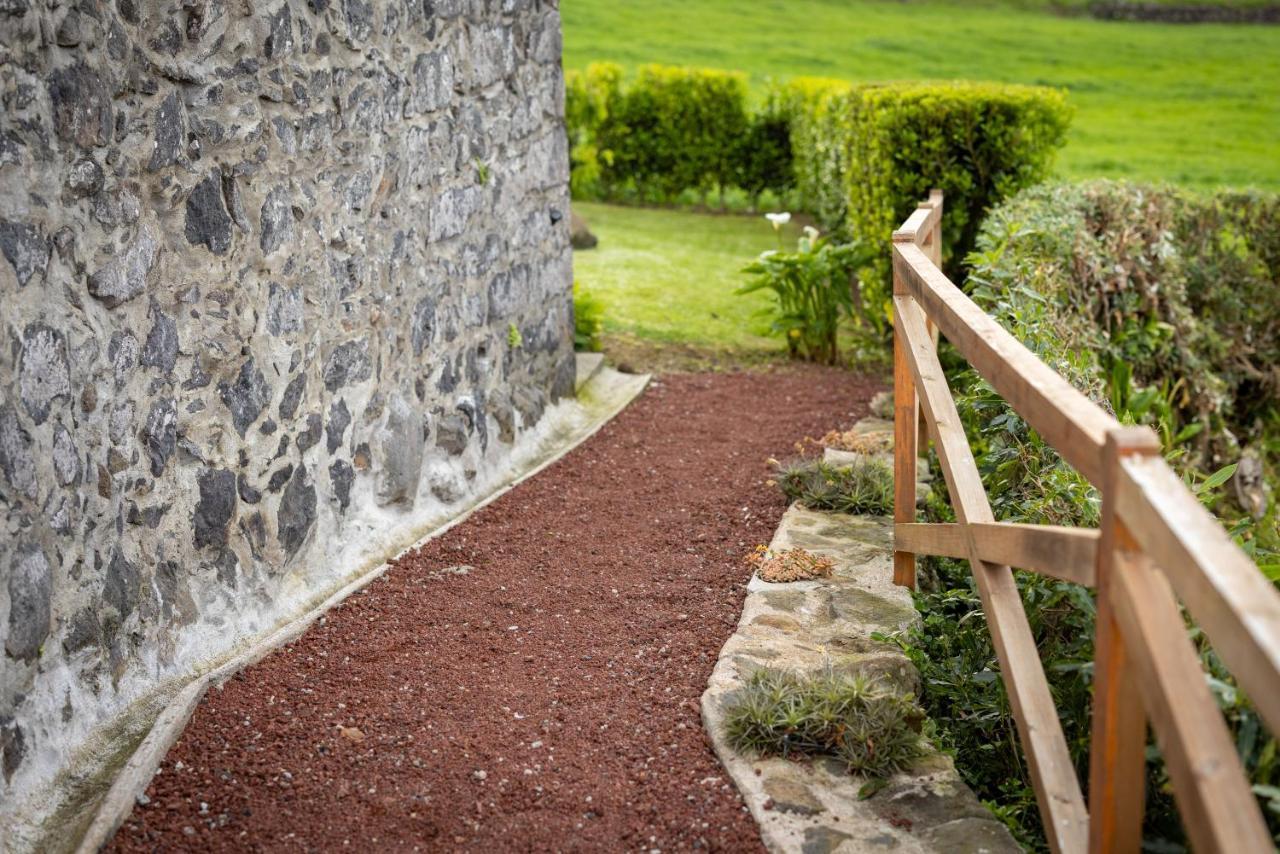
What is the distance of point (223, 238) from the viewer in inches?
137

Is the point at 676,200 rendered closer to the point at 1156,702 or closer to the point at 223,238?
the point at 223,238

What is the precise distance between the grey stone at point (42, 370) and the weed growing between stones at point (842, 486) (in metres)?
2.99

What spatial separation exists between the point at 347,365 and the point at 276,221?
641mm

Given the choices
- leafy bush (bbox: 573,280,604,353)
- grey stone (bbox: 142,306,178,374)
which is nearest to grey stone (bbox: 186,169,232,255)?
grey stone (bbox: 142,306,178,374)

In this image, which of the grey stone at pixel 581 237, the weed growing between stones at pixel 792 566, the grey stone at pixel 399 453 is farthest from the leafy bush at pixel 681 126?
the weed growing between stones at pixel 792 566

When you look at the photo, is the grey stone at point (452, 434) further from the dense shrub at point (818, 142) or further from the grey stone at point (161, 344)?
the dense shrub at point (818, 142)

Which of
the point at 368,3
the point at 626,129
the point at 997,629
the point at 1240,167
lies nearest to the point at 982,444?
the point at 997,629

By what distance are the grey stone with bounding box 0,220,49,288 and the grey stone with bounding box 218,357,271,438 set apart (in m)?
0.78

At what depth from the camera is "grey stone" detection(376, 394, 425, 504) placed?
444cm

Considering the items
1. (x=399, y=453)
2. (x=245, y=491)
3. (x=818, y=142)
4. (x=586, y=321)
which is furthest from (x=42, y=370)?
(x=818, y=142)

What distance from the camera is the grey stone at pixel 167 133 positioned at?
3.17 metres

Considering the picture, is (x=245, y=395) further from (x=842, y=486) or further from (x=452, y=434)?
(x=842, y=486)

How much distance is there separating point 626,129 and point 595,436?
853cm

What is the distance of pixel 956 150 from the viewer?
24.0 feet
